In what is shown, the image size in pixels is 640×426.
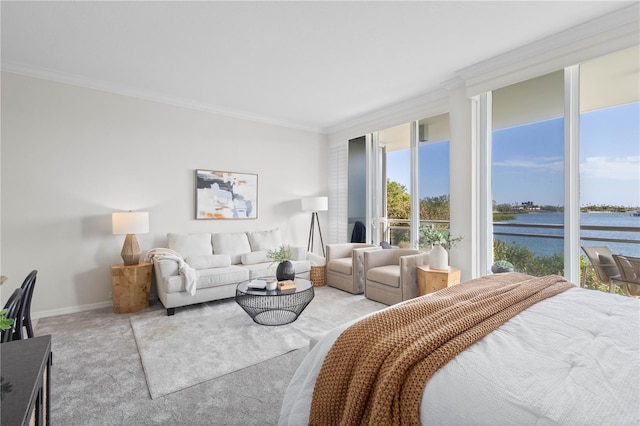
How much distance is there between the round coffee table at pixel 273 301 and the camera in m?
3.07

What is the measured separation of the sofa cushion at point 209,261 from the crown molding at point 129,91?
2.25 metres

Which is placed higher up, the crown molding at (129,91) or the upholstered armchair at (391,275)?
the crown molding at (129,91)

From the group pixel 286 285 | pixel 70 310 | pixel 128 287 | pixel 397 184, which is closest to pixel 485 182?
pixel 397 184

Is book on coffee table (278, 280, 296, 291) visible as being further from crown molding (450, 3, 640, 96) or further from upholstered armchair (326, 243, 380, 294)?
crown molding (450, 3, 640, 96)

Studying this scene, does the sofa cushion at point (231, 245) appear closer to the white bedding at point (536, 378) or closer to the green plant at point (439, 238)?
the green plant at point (439, 238)


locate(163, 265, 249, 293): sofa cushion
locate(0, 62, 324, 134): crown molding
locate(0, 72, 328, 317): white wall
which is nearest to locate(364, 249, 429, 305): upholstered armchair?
locate(163, 265, 249, 293): sofa cushion

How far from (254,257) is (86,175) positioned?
7.71 feet

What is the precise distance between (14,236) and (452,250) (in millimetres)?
5149

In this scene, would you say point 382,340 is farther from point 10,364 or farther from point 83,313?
point 83,313

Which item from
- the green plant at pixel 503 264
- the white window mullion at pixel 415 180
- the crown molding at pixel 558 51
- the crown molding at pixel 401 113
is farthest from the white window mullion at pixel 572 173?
the white window mullion at pixel 415 180

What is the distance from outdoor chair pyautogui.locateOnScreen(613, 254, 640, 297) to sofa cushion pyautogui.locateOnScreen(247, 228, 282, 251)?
4090 mm

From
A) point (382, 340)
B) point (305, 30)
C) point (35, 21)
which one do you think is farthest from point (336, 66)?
point (382, 340)

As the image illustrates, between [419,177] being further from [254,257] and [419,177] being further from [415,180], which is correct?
[254,257]

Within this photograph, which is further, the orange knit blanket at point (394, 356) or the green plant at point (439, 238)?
the green plant at point (439, 238)
